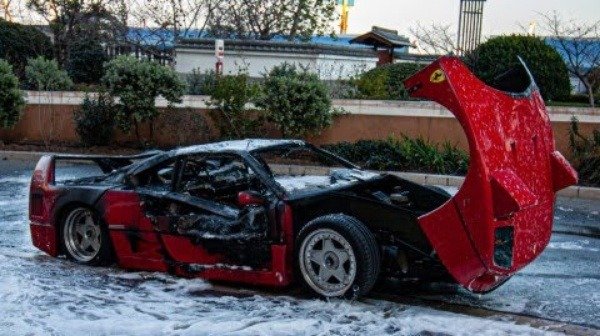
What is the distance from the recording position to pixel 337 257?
701cm

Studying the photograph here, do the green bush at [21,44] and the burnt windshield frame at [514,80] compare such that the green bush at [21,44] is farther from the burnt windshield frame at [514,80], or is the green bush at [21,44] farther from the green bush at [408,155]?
the burnt windshield frame at [514,80]

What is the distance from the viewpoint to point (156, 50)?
3189 centimetres

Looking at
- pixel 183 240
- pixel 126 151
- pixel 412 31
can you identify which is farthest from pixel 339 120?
pixel 183 240

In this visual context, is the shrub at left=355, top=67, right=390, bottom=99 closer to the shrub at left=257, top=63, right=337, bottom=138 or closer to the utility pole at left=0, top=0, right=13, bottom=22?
the shrub at left=257, top=63, right=337, bottom=138

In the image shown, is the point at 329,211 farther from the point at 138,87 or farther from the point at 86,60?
the point at 86,60

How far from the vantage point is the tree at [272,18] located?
30.4 m

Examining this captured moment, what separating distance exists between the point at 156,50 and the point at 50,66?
23.2 ft

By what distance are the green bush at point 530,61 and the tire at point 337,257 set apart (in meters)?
16.0

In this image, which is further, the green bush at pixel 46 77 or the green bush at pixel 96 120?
the green bush at pixel 46 77

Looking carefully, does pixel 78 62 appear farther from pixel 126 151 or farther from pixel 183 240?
pixel 183 240

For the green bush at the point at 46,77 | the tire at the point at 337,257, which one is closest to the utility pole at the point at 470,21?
the green bush at the point at 46,77

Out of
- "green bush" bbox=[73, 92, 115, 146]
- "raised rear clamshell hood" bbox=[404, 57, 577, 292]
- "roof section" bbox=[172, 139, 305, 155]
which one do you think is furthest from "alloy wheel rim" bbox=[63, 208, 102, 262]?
"green bush" bbox=[73, 92, 115, 146]

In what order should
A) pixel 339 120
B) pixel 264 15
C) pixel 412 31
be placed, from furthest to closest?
pixel 264 15 < pixel 412 31 < pixel 339 120

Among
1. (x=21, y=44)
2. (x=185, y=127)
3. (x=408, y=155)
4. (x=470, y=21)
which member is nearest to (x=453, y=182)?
(x=408, y=155)
